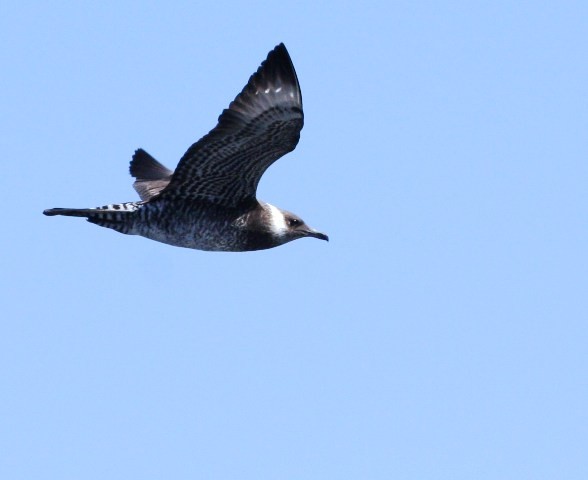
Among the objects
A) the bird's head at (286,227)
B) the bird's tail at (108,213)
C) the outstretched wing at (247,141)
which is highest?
the outstretched wing at (247,141)

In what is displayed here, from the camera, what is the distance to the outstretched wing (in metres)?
14.4

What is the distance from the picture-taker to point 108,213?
1562 cm

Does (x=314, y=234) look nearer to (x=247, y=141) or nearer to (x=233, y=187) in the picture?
(x=233, y=187)

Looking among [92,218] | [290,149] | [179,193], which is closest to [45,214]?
[92,218]

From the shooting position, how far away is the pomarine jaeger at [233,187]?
14438mm

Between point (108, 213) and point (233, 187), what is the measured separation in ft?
4.62

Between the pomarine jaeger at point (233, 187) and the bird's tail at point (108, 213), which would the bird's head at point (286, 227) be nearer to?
the pomarine jaeger at point (233, 187)

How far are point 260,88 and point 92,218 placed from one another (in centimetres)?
264

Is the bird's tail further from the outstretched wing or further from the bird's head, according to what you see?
the bird's head

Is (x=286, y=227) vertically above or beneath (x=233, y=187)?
beneath

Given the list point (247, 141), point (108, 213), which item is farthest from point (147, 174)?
point (247, 141)

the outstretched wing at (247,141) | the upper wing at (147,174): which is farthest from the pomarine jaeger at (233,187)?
the upper wing at (147,174)

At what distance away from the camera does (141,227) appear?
15750 mm

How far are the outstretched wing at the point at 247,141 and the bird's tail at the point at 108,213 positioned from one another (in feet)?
1.46
